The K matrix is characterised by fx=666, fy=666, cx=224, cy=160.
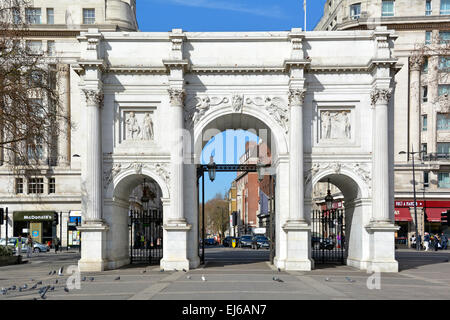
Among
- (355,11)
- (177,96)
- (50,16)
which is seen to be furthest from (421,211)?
(50,16)

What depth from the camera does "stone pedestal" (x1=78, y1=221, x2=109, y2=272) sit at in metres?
31.2

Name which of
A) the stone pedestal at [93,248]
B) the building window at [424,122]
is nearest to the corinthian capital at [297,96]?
the stone pedestal at [93,248]

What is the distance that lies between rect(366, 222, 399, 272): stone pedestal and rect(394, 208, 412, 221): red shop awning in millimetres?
34878

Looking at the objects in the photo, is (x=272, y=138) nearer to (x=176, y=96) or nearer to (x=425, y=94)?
(x=176, y=96)

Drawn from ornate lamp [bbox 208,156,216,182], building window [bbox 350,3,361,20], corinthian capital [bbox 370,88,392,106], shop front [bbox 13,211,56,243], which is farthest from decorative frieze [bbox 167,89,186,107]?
building window [bbox 350,3,361,20]

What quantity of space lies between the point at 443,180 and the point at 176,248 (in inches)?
1642

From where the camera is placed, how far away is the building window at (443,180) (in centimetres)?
6538

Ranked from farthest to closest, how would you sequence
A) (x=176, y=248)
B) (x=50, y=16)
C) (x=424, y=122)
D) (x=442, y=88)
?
(x=50, y=16), (x=424, y=122), (x=442, y=88), (x=176, y=248)

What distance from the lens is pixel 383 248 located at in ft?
101

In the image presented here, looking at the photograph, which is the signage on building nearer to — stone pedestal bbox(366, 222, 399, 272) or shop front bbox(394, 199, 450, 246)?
shop front bbox(394, 199, 450, 246)

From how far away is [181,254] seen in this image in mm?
31375

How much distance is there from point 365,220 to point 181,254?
29.6 ft
